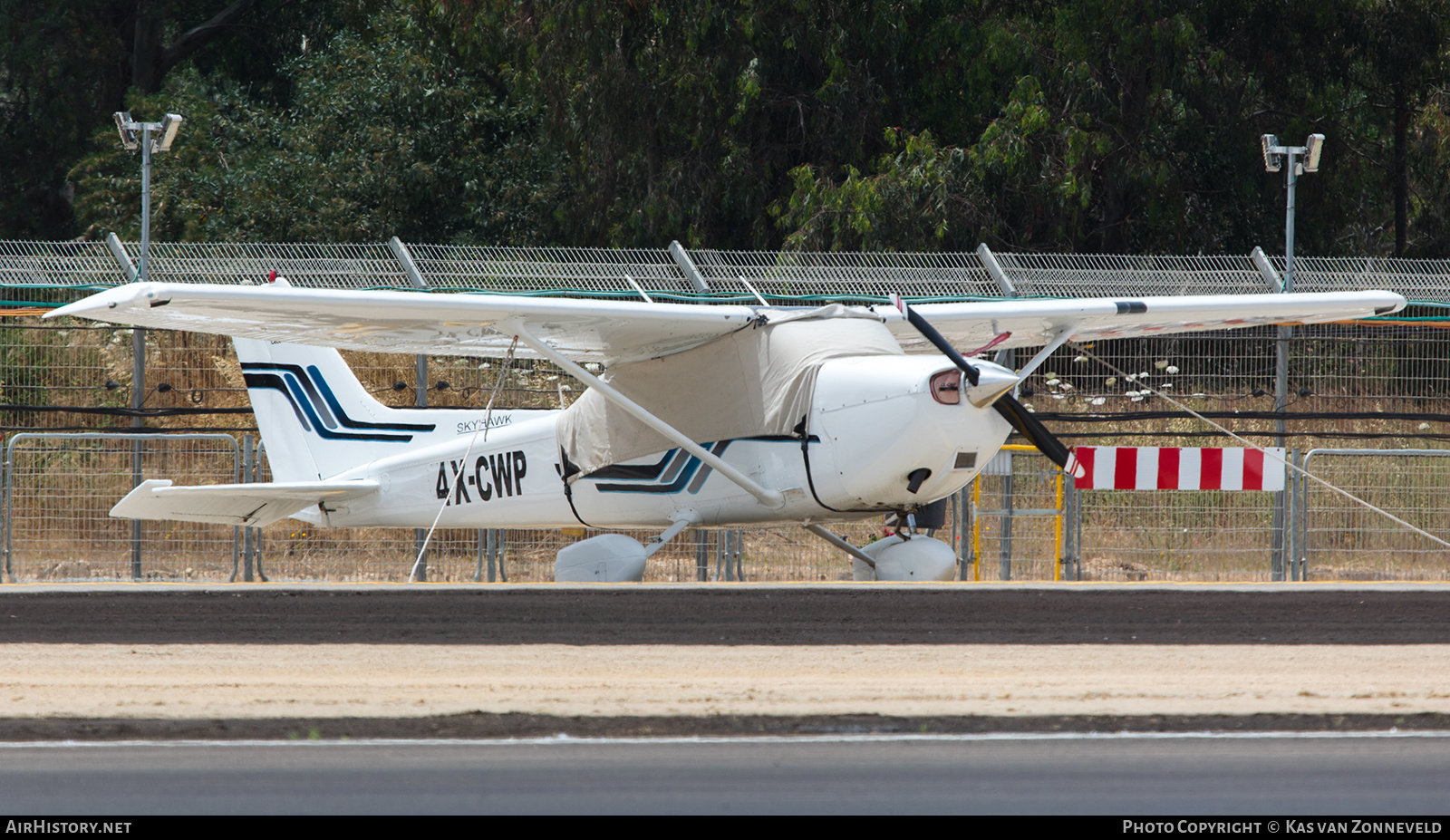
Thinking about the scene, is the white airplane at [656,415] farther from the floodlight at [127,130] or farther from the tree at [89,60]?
→ the tree at [89,60]

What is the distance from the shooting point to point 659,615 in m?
9.20

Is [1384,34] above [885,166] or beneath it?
above

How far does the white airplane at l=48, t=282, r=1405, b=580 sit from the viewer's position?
11.3 meters

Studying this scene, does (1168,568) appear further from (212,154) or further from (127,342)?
(212,154)

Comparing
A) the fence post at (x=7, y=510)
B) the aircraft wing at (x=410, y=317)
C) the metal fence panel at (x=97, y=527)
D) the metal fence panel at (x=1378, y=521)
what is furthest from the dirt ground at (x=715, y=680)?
the metal fence panel at (x=1378, y=521)

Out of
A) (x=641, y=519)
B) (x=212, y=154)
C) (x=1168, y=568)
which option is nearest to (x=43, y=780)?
(x=641, y=519)

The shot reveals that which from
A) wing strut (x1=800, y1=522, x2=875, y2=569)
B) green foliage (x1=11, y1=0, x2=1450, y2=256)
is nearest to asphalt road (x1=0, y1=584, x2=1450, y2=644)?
wing strut (x1=800, y1=522, x2=875, y2=569)

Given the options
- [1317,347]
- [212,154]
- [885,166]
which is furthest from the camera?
[212,154]

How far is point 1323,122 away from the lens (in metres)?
26.6

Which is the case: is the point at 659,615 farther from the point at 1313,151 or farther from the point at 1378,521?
the point at 1313,151

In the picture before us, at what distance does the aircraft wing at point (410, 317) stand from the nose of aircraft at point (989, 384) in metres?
1.96

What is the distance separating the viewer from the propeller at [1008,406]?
11000 mm

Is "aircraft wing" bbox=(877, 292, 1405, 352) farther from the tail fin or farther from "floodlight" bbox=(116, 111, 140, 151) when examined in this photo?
"floodlight" bbox=(116, 111, 140, 151)
